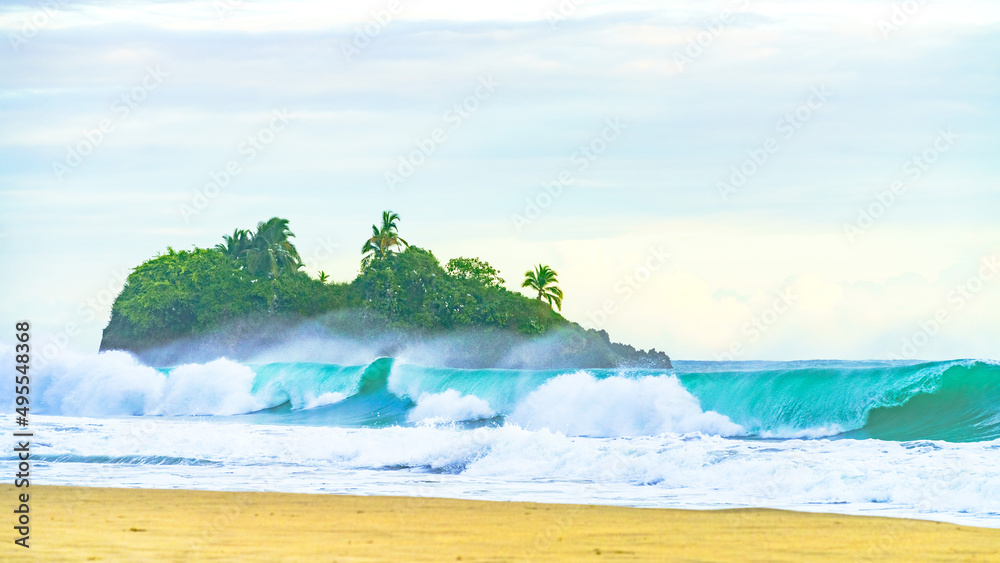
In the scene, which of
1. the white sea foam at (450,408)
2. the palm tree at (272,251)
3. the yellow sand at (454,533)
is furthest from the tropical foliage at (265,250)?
the yellow sand at (454,533)

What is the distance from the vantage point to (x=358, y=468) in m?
14.2

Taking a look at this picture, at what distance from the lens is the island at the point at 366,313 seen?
59.9 meters

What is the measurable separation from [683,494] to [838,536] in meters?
3.01

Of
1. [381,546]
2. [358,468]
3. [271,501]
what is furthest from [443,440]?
[381,546]

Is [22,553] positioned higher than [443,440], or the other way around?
[443,440]

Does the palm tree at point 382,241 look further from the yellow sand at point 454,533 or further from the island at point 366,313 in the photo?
the yellow sand at point 454,533

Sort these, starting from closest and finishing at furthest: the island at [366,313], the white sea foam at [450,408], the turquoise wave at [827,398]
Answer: the turquoise wave at [827,398] < the white sea foam at [450,408] < the island at [366,313]

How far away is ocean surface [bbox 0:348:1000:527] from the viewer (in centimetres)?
1088

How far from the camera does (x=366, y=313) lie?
60.5 metres

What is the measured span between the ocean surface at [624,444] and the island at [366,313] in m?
30.9

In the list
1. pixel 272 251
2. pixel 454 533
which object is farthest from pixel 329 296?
pixel 454 533

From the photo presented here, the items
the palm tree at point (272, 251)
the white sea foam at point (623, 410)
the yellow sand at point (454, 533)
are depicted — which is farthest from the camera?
the palm tree at point (272, 251)

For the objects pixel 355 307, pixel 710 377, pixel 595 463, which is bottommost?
pixel 595 463

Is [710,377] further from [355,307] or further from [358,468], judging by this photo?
[355,307]
